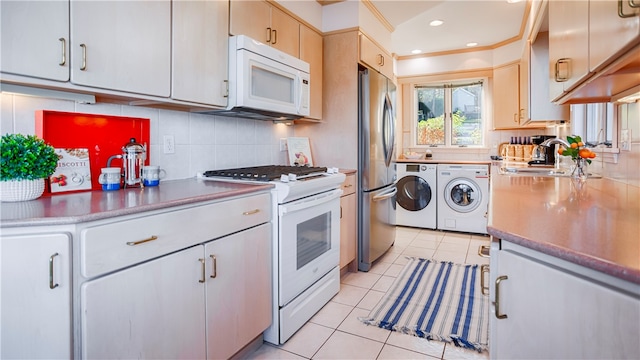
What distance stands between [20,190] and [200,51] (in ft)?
3.39

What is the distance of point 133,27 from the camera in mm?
1475

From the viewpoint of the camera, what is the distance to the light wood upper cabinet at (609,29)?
753 mm

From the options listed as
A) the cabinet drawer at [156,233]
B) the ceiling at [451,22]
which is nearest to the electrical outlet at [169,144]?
the cabinet drawer at [156,233]

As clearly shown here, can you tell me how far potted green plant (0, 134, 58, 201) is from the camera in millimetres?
1126

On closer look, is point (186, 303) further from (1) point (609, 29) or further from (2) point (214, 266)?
(1) point (609, 29)

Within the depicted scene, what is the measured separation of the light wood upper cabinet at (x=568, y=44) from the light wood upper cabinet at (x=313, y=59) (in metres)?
1.63

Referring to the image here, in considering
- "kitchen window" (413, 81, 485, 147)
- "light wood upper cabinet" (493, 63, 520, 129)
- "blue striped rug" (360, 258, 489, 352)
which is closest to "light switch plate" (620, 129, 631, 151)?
"blue striped rug" (360, 258, 489, 352)

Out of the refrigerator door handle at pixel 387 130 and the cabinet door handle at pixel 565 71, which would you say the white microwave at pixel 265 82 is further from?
the cabinet door handle at pixel 565 71

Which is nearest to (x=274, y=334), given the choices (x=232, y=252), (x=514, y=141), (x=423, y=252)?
(x=232, y=252)

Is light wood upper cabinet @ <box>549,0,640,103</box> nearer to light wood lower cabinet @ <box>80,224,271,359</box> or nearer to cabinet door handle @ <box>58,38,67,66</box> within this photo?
light wood lower cabinet @ <box>80,224,271,359</box>

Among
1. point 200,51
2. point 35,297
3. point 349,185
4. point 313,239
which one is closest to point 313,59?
point 349,185

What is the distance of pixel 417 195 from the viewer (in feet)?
14.8

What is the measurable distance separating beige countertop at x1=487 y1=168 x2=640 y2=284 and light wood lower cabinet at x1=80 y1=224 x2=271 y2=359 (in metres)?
1.10

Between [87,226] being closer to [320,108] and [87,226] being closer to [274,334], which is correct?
[274,334]
